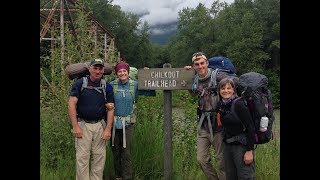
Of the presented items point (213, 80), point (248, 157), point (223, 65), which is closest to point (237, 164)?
point (248, 157)

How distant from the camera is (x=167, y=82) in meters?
5.32

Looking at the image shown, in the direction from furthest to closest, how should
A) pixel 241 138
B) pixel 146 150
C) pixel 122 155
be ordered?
pixel 146 150, pixel 122 155, pixel 241 138

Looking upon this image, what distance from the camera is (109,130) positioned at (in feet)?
16.3

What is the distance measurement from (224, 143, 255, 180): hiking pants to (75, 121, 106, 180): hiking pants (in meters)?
1.55

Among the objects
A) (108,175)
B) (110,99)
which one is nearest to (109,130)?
(110,99)

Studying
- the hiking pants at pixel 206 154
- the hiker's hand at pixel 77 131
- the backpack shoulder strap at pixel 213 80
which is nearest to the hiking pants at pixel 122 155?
the hiker's hand at pixel 77 131

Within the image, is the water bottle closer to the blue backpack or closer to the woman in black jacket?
the woman in black jacket

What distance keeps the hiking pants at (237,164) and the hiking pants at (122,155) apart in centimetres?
141

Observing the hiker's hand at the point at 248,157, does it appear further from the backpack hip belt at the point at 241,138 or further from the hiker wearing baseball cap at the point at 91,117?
the hiker wearing baseball cap at the point at 91,117

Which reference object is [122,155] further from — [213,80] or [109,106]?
[213,80]

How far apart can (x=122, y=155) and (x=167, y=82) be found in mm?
1060

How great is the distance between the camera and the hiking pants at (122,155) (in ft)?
17.1
